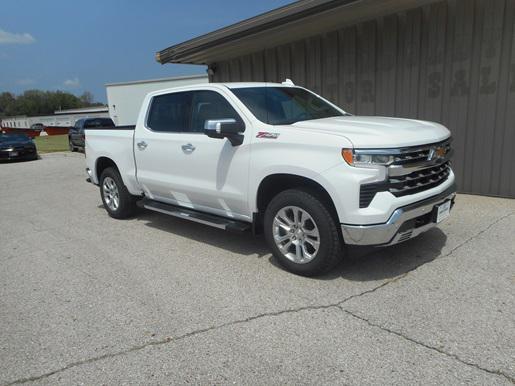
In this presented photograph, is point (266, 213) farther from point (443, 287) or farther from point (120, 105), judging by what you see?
point (120, 105)

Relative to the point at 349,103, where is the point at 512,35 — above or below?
above

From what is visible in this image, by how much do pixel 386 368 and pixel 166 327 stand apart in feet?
5.62

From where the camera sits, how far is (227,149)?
4.71 m

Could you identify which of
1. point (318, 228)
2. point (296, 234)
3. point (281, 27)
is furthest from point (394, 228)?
point (281, 27)

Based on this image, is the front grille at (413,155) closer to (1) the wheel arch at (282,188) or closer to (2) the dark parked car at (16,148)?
(1) the wheel arch at (282,188)

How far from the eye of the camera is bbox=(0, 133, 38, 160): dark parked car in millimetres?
18188

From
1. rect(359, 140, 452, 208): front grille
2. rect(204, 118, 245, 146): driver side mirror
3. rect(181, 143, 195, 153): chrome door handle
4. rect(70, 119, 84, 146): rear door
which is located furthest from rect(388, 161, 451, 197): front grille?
rect(70, 119, 84, 146): rear door

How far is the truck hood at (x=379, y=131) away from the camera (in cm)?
372

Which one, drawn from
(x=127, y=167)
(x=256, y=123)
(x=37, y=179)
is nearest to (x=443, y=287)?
(x=256, y=123)

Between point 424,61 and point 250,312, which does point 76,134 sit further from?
point 250,312

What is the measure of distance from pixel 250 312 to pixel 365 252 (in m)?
1.81

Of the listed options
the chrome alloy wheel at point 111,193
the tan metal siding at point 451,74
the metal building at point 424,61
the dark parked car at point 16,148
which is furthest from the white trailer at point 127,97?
the chrome alloy wheel at point 111,193

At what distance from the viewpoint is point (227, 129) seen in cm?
439

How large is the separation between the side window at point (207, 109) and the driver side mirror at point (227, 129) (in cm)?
26
